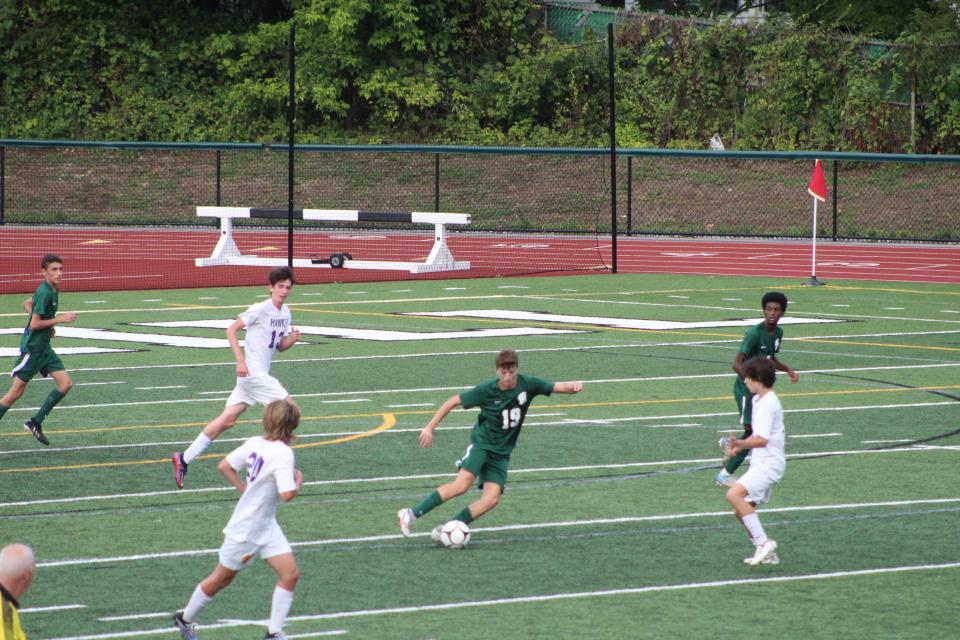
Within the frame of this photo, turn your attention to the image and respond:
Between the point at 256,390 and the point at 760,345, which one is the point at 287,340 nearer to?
the point at 256,390

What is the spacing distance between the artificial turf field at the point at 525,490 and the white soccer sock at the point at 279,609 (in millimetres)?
582

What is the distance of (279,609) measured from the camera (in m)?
8.77

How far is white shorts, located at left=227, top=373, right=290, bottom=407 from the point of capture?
46.1ft

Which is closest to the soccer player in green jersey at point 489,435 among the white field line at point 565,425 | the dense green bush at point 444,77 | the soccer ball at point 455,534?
the soccer ball at point 455,534

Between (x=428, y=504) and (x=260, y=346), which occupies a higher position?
(x=260, y=346)

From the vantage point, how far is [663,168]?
5084 cm

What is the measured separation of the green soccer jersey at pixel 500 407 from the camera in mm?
11523

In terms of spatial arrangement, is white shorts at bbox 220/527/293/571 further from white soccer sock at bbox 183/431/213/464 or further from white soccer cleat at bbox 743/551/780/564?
white soccer sock at bbox 183/431/213/464

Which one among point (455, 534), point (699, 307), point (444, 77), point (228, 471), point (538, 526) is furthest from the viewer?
point (444, 77)

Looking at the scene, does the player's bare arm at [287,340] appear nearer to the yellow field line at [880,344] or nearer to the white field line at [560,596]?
the white field line at [560,596]

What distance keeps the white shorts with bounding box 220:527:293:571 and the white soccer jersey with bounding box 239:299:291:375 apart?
5236 millimetres

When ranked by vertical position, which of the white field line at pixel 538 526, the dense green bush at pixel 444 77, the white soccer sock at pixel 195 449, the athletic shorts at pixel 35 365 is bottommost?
the white field line at pixel 538 526

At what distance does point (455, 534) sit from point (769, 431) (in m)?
2.11

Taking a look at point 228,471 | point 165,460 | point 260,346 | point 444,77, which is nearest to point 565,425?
point 260,346
